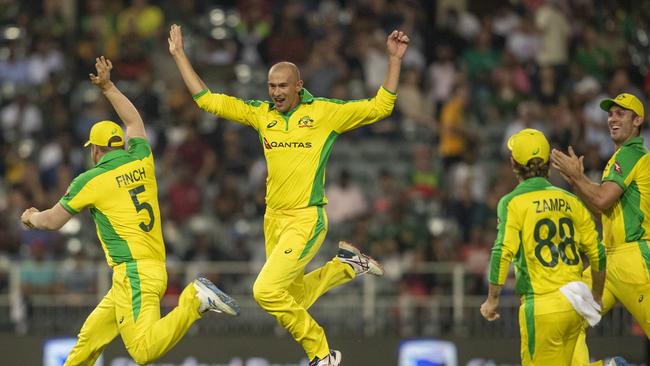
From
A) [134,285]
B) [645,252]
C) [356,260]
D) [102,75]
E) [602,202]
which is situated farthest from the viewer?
[356,260]

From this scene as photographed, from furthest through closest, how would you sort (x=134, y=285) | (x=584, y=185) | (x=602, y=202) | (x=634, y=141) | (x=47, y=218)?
1. (x=134, y=285)
2. (x=47, y=218)
3. (x=634, y=141)
4. (x=602, y=202)
5. (x=584, y=185)

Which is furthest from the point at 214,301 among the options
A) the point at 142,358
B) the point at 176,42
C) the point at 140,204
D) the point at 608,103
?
the point at 608,103

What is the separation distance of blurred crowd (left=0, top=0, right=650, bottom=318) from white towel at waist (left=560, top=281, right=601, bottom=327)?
21.8 ft

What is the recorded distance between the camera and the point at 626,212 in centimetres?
1166

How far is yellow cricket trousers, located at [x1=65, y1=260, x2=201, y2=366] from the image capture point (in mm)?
12023

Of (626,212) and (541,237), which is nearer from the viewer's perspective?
(541,237)

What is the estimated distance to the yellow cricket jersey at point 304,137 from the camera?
39.9 feet

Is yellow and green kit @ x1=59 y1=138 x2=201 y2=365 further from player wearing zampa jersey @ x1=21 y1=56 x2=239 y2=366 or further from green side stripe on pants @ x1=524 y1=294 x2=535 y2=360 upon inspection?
green side stripe on pants @ x1=524 y1=294 x2=535 y2=360

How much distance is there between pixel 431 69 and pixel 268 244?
9249 mm

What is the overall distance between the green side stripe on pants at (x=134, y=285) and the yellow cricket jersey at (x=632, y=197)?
4096 mm

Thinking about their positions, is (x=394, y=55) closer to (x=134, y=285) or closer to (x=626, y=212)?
(x=626, y=212)

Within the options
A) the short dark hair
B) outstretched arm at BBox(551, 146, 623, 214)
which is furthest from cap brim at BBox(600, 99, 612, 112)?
the short dark hair

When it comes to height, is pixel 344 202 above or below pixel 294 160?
below

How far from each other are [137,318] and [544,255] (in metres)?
3.58
